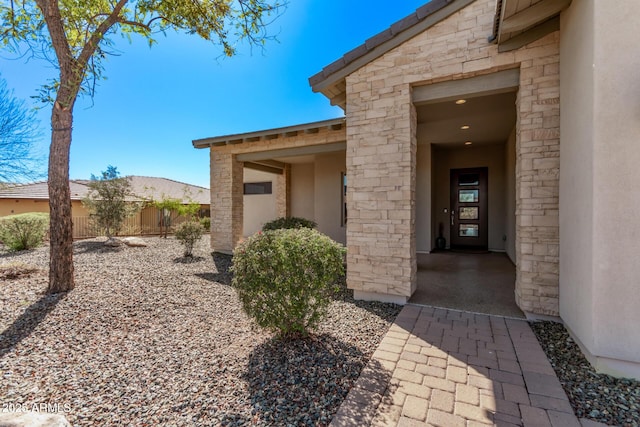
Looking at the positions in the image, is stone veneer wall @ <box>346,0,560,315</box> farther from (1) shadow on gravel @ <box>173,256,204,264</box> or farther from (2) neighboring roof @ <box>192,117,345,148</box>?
(1) shadow on gravel @ <box>173,256,204,264</box>

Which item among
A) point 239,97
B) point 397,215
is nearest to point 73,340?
point 397,215

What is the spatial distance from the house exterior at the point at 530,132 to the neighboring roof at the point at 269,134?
12 cm

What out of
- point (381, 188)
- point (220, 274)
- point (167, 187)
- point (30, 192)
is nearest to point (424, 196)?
point (381, 188)

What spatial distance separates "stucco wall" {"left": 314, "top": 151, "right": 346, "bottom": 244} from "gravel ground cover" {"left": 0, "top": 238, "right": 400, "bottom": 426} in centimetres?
514

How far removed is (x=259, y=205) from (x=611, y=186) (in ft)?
39.0

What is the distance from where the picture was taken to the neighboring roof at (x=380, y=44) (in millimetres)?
4043

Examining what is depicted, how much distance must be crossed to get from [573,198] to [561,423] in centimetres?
226

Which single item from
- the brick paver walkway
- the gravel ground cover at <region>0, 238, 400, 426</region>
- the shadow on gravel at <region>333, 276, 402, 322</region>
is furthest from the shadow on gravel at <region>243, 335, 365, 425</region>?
the shadow on gravel at <region>333, 276, 402, 322</region>

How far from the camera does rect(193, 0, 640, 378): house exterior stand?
2404 mm

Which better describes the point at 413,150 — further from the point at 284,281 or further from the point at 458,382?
the point at 458,382

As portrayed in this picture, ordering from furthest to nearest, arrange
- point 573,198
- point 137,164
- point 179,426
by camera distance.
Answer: point 137,164
point 573,198
point 179,426

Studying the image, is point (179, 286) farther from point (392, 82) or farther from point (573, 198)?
point (573, 198)

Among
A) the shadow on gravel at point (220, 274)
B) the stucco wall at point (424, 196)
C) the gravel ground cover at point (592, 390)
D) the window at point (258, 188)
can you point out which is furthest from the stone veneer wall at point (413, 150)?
the window at point (258, 188)

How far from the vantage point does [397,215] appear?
4.43 metres
